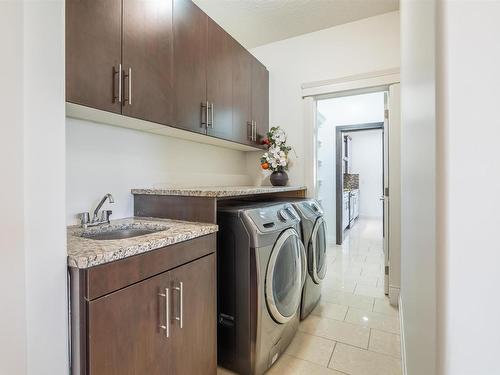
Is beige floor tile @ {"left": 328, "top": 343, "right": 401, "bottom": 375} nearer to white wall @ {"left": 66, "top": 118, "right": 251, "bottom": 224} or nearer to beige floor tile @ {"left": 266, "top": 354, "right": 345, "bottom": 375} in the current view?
beige floor tile @ {"left": 266, "top": 354, "right": 345, "bottom": 375}

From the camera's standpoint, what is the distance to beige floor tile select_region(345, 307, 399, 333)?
1980 millimetres

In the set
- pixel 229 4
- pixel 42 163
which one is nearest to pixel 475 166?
pixel 42 163

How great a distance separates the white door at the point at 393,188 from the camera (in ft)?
7.75

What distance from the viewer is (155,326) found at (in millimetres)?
1027

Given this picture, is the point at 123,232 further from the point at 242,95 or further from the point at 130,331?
the point at 242,95

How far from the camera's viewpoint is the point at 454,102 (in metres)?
0.42

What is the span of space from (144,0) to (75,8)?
0.44 m

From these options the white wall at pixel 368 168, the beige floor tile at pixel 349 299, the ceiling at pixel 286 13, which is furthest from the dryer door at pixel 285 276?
the white wall at pixel 368 168

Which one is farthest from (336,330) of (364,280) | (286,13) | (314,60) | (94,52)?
(286,13)

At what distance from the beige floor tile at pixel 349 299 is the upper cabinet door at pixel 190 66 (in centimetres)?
195

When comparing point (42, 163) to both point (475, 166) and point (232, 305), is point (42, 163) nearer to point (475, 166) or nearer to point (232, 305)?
point (475, 166)

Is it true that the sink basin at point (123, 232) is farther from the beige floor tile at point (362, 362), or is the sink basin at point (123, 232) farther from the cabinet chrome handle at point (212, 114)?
the beige floor tile at point (362, 362)

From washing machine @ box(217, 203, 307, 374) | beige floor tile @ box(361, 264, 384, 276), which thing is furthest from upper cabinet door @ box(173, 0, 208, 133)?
beige floor tile @ box(361, 264, 384, 276)

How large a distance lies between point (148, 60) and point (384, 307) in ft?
8.70
